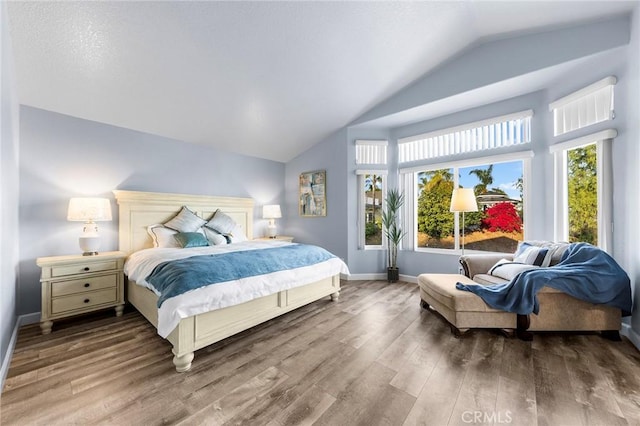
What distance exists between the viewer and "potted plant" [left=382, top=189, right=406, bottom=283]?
14.0ft

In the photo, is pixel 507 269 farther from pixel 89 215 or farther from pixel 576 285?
pixel 89 215

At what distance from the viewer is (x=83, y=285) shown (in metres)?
2.65

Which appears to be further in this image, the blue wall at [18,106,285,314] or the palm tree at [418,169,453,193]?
the palm tree at [418,169,453,193]

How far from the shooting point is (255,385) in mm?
1677

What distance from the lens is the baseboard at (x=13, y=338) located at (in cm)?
174

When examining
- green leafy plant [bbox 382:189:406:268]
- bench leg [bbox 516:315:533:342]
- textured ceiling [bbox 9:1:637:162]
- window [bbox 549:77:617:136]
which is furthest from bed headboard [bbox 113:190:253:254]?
window [bbox 549:77:617:136]

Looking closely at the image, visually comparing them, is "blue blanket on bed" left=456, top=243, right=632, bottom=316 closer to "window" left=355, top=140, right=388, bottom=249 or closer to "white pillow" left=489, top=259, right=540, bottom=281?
"white pillow" left=489, top=259, right=540, bottom=281

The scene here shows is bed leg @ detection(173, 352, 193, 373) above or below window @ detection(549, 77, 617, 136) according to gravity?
below

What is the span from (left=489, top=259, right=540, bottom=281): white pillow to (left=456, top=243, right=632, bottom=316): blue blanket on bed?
0.63 ft

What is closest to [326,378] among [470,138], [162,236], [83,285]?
[83,285]

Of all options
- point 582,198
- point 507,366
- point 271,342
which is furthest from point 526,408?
point 582,198

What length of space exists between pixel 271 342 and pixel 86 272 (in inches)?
86.5

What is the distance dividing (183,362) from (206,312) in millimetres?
362

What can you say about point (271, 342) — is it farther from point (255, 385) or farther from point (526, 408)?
point (526, 408)
